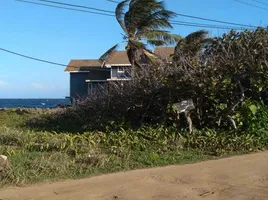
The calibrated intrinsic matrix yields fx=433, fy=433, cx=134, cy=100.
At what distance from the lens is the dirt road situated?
23.0 ft

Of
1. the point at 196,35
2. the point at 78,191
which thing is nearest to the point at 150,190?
the point at 78,191

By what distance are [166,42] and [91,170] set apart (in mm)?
18841

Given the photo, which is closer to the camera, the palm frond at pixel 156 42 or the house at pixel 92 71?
the palm frond at pixel 156 42

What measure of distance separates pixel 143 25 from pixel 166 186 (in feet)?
62.2

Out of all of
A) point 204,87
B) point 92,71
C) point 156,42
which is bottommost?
point 204,87

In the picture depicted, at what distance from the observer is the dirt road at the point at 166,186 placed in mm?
7012

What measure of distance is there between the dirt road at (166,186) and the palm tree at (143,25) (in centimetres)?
1684

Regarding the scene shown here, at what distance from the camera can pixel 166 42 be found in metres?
26.6

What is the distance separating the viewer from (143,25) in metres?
25.6

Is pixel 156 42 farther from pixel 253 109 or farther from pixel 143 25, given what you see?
pixel 253 109

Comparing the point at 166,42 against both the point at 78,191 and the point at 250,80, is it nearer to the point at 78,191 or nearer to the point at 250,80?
the point at 250,80

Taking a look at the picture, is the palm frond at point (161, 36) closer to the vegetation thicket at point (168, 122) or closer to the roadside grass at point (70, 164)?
the vegetation thicket at point (168, 122)

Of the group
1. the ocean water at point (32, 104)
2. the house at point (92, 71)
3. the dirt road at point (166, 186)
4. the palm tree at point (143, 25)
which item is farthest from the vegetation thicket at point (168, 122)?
the ocean water at point (32, 104)

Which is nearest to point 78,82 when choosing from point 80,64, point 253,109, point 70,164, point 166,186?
point 80,64
